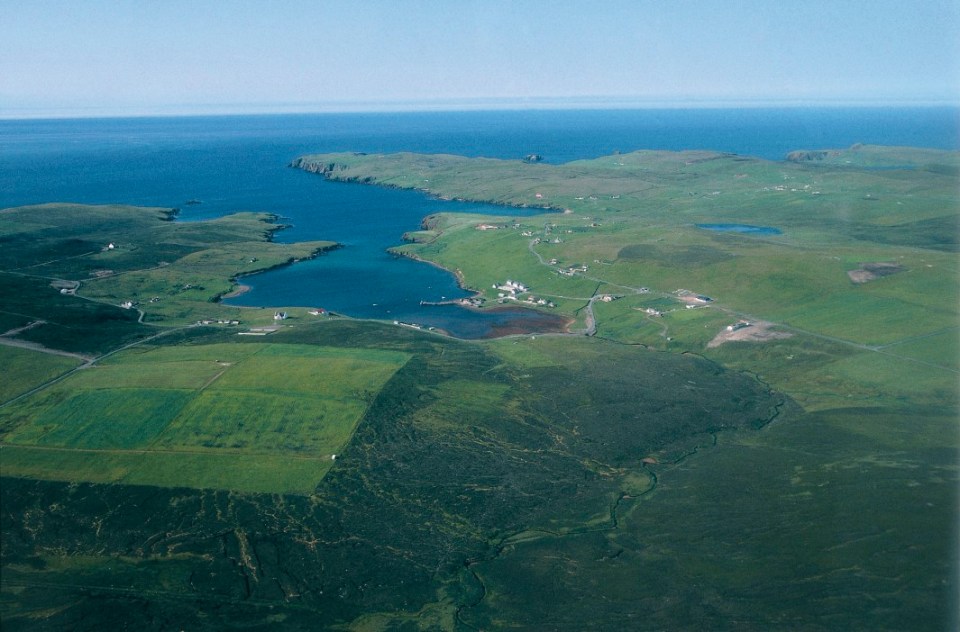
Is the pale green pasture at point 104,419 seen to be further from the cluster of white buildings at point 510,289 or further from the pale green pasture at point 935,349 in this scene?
the pale green pasture at point 935,349

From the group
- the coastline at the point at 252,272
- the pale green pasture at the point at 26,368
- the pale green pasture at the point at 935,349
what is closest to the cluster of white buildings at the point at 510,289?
the coastline at the point at 252,272

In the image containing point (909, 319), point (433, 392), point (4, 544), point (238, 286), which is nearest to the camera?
point (4, 544)

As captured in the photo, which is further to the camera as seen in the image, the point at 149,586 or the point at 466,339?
the point at 466,339

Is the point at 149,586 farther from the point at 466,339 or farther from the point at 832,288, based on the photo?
the point at 832,288

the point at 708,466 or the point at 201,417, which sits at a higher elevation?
the point at 201,417

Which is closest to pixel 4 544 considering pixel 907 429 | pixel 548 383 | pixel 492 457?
pixel 492 457

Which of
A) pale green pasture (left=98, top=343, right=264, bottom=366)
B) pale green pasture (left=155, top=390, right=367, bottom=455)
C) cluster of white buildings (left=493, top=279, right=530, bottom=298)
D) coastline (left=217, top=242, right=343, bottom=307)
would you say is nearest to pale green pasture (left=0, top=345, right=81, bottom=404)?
pale green pasture (left=98, top=343, right=264, bottom=366)

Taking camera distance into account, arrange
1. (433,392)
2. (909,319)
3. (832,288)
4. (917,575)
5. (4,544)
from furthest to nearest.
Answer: (832,288) → (909,319) → (433,392) → (4,544) → (917,575)
